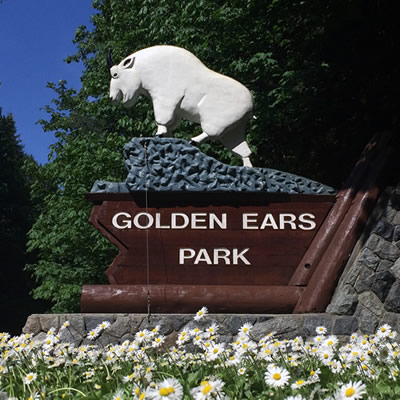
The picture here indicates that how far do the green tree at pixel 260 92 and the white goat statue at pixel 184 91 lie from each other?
8.57ft

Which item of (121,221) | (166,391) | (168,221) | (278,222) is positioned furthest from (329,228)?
(166,391)

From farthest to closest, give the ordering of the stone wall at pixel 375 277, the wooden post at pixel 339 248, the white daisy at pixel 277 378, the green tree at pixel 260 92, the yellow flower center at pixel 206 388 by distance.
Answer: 1. the green tree at pixel 260 92
2. the wooden post at pixel 339 248
3. the stone wall at pixel 375 277
4. the white daisy at pixel 277 378
5. the yellow flower center at pixel 206 388

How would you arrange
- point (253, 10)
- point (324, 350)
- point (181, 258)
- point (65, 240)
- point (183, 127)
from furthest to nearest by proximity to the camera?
point (65, 240)
point (183, 127)
point (253, 10)
point (181, 258)
point (324, 350)

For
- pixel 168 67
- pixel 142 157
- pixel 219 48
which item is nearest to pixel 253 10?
pixel 219 48

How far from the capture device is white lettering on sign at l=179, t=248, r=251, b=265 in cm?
608

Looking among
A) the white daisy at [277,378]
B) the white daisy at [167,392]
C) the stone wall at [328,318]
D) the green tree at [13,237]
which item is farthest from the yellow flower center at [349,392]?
the green tree at [13,237]

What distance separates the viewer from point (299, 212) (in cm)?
627

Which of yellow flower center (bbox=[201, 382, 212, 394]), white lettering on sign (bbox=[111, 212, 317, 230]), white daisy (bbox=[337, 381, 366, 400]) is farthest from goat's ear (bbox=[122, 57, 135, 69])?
white daisy (bbox=[337, 381, 366, 400])

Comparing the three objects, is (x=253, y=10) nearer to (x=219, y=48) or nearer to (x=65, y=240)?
(x=219, y=48)

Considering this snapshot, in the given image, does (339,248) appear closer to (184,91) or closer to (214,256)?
(214,256)

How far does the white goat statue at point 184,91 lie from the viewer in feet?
21.6

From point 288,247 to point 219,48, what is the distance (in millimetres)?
6313

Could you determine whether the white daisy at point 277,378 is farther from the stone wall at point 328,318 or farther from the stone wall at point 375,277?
the stone wall at point 375,277

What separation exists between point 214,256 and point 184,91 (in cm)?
212
